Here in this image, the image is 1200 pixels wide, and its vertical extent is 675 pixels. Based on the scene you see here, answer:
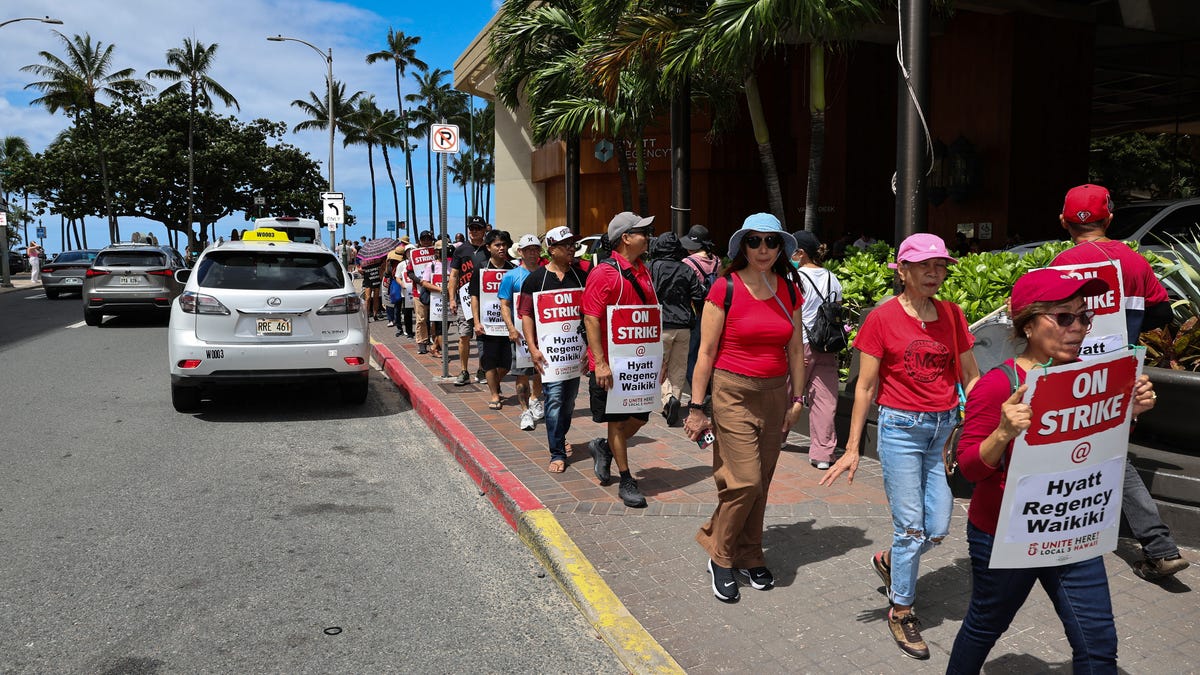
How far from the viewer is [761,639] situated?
147 inches

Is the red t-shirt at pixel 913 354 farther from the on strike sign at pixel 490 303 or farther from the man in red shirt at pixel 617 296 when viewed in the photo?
the on strike sign at pixel 490 303

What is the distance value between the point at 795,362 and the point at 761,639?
1.33 m

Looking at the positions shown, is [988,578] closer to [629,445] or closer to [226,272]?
[629,445]

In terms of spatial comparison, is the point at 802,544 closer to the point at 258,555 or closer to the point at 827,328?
the point at 827,328

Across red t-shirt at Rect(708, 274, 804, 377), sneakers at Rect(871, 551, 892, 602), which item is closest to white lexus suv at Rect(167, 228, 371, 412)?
red t-shirt at Rect(708, 274, 804, 377)

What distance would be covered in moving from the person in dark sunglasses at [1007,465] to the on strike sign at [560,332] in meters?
3.89

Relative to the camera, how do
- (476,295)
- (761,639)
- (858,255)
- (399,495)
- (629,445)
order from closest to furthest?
(761,639)
(399,495)
(629,445)
(858,255)
(476,295)

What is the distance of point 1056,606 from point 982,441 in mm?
578

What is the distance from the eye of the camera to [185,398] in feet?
28.6

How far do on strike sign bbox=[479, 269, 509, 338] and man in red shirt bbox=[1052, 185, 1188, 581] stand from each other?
5.10 metres

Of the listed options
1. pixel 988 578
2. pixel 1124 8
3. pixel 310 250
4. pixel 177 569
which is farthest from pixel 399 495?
pixel 1124 8

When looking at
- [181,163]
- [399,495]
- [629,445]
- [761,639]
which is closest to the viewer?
[761,639]

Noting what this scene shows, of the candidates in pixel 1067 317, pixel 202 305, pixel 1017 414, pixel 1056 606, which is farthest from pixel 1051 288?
pixel 202 305

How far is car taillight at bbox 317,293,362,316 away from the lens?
847 cm
